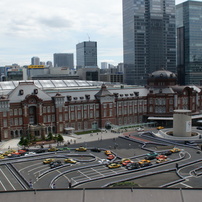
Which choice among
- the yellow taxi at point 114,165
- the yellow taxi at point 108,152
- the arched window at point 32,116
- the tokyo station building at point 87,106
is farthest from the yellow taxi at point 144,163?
the arched window at point 32,116

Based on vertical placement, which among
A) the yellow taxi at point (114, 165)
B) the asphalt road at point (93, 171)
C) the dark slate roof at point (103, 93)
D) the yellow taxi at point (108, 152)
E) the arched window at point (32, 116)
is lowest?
the asphalt road at point (93, 171)

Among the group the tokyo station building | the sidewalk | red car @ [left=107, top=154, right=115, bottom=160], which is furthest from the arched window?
red car @ [left=107, top=154, right=115, bottom=160]

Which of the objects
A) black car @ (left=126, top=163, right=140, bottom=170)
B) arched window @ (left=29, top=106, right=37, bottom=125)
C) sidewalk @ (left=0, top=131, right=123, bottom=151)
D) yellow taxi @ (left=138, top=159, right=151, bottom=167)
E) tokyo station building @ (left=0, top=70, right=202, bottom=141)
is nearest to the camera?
black car @ (left=126, top=163, right=140, bottom=170)

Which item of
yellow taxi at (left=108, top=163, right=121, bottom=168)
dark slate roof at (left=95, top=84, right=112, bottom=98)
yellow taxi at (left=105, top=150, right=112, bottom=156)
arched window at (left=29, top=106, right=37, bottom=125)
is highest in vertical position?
dark slate roof at (left=95, top=84, right=112, bottom=98)

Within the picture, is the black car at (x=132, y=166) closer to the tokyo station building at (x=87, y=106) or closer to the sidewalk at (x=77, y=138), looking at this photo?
the sidewalk at (x=77, y=138)

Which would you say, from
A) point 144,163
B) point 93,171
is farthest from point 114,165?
point 144,163

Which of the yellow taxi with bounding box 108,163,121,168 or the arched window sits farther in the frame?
the arched window

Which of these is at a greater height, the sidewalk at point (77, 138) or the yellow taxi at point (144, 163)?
the sidewalk at point (77, 138)

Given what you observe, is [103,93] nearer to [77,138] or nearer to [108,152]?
[77,138]

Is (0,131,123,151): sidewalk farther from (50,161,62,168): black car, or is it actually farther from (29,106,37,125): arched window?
(50,161,62,168): black car

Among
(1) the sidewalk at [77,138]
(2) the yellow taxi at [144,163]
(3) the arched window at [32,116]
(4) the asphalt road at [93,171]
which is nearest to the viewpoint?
(4) the asphalt road at [93,171]
